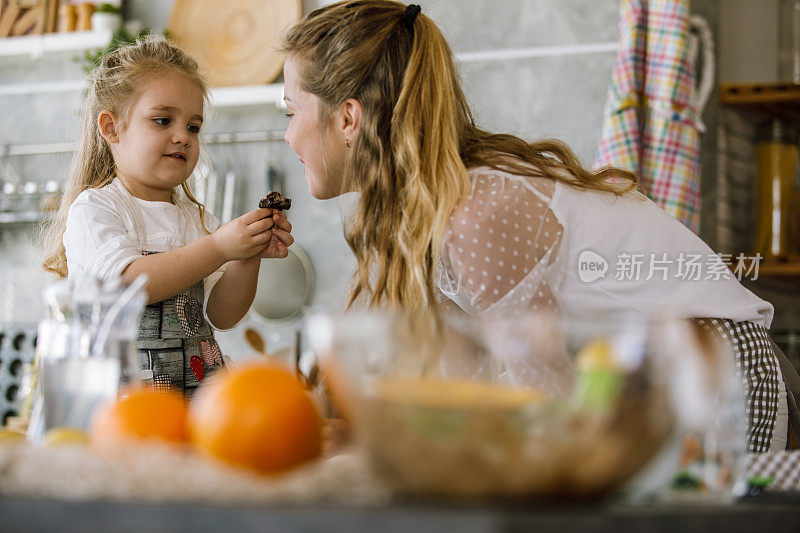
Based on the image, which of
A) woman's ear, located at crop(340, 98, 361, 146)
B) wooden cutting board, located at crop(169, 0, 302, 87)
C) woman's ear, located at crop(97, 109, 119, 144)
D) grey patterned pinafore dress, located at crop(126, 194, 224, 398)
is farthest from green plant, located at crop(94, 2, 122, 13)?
woman's ear, located at crop(340, 98, 361, 146)

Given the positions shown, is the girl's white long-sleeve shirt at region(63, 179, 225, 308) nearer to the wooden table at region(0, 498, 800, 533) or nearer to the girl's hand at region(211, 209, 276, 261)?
the girl's hand at region(211, 209, 276, 261)

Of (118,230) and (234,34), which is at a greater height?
(234,34)

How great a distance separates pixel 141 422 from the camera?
47 centimetres

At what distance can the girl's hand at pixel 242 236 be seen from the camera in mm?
1318

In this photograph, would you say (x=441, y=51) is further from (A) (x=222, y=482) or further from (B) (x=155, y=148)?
(A) (x=222, y=482)

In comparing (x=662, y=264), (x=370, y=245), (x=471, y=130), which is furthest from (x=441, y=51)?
(x=662, y=264)

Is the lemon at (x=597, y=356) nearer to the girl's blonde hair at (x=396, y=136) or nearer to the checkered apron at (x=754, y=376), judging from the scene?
the girl's blonde hair at (x=396, y=136)

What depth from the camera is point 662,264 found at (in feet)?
3.89

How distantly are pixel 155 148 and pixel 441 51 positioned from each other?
1.82ft

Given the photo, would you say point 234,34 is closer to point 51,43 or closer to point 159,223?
point 51,43

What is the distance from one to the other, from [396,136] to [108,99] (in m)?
0.67

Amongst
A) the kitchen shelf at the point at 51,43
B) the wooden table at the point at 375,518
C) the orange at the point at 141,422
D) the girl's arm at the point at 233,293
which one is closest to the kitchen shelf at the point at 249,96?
the kitchen shelf at the point at 51,43

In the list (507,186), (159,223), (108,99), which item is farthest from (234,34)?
(507,186)

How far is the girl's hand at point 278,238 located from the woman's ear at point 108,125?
40 cm
